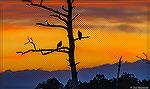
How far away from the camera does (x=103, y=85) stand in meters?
52.8

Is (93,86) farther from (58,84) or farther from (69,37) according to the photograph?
(69,37)

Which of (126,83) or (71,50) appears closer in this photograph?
(71,50)

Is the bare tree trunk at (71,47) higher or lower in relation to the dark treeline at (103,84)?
higher

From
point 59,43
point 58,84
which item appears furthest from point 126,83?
point 59,43

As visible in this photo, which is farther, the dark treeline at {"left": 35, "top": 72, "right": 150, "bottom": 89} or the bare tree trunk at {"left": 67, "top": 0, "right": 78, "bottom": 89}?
the dark treeline at {"left": 35, "top": 72, "right": 150, "bottom": 89}

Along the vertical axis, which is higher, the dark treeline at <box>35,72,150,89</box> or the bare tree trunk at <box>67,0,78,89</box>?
the bare tree trunk at <box>67,0,78,89</box>

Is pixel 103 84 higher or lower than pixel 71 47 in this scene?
lower

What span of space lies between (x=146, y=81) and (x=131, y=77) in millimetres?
6406

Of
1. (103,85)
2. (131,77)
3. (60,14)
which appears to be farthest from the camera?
(131,77)

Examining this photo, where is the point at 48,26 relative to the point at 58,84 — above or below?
above

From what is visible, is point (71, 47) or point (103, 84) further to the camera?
point (103, 84)

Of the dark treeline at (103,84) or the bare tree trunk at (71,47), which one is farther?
the dark treeline at (103,84)

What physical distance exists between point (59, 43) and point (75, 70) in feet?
4.32

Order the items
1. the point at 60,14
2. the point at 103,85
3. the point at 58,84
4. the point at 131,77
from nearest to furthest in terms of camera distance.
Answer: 1. the point at 60,14
2. the point at 58,84
3. the point at 103,85
4. the point at 131,77
